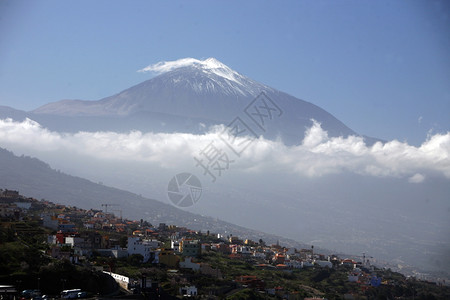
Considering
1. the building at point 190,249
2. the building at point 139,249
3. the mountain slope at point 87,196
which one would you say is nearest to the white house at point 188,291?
the building at point 139,249

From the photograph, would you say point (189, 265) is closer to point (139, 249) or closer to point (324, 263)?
point (139, 249)

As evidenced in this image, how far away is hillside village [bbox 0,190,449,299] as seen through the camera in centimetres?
2250

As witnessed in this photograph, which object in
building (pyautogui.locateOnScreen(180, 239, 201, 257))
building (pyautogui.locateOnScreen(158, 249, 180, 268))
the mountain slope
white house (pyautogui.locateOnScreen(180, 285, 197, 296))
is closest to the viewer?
white house (pyautogui.locateOnScreen(180, 285, 197, 296))

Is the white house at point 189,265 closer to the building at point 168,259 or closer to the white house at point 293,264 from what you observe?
the building at point 168,259

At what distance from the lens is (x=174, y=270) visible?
2903cm

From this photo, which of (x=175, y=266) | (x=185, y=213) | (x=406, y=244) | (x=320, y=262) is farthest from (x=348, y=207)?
(x=175, y=266)

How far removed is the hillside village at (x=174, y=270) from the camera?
22500mm

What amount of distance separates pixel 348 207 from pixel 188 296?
122629 mm

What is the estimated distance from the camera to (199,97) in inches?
7790

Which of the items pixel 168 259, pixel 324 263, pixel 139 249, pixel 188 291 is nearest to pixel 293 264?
pixel 324 263

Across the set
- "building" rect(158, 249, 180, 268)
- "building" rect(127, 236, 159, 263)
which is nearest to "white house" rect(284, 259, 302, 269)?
"building" rect(158, 249, 180, 268)

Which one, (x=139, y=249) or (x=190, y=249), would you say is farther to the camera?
(x=190, y=249)

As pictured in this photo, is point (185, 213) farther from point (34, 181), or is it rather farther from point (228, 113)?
point (228, 113)

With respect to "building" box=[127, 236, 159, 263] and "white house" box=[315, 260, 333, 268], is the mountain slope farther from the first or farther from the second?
"building" box=[127, 236, 159, 263]
